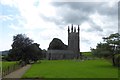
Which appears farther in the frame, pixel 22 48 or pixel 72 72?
pixel 22 48

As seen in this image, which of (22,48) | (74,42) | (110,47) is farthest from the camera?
(74,42)

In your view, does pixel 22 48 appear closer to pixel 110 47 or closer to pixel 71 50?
pixel 110 47

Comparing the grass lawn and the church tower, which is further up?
the church tower

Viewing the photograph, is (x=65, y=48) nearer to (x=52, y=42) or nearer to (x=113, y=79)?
(x=52, y=42)

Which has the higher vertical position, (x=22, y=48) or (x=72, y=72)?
(x=22, y=48)

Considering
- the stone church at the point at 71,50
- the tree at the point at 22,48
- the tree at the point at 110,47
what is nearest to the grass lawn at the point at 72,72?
the tree at the point at 110,47

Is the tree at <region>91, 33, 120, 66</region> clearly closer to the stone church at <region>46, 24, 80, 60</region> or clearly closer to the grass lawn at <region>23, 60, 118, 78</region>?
the grass lawn at <region>23, 60, 118, 78</region>

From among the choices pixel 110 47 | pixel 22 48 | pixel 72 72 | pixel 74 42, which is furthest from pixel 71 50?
pixel 72 72

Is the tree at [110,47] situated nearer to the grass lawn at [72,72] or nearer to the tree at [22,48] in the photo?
the grass lawn at [72,72]

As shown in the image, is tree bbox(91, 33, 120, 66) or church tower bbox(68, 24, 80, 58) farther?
church tower bbox(68, 24, 80, 58)

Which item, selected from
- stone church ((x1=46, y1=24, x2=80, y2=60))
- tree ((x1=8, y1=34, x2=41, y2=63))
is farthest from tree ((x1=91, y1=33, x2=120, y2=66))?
stone church ((x1=46, y1=24, x2=80, y2=60))

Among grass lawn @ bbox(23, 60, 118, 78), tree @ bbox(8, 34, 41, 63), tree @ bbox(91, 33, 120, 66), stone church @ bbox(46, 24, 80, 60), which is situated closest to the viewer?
grass lawn @ bbox(23, 60, 118, 78)

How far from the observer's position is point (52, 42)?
150250mm

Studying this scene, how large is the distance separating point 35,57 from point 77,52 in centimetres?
8120
